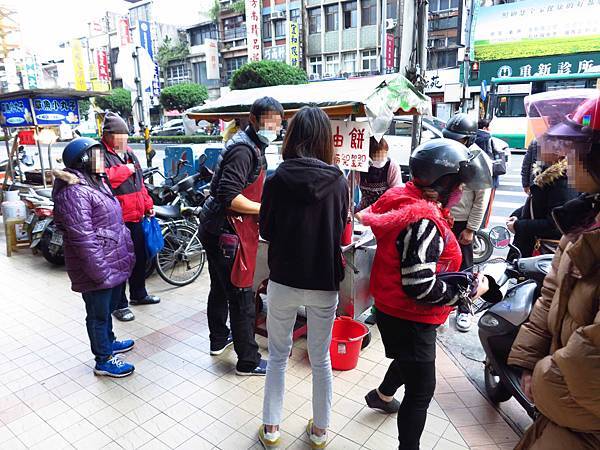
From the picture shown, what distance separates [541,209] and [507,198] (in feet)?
23.2

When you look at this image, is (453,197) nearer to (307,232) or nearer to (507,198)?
(307,232)

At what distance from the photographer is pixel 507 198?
9.51m

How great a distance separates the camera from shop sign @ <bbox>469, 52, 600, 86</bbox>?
1939 centimetres

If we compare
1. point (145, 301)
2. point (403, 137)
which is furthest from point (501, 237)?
point (403, 137)

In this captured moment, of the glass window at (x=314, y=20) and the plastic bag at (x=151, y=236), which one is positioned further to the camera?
the glass window at (x=314, y=20)

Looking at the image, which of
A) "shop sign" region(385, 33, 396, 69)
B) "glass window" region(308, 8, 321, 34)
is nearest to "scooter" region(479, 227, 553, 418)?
"shop sign" region(385, 33, 396, 69)

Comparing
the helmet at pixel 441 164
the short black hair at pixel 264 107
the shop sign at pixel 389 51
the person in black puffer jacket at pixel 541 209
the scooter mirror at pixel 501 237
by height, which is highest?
the shop sign at pixel 389 51

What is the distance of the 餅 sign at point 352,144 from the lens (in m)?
3.33

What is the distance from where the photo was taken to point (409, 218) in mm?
1763

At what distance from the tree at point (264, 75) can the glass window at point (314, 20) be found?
7151mm

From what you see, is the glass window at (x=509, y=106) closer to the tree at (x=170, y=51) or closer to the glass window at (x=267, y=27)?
the glass window at (x=267, y=27)

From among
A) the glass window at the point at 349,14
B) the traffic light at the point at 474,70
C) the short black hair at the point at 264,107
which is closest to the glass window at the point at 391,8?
the glass window at the point at 349,14

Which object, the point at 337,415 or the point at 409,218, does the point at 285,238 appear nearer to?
the point at 409,218

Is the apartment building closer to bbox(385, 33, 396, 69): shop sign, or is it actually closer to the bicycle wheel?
bbox(385, 33, 396, 69): shop sign
